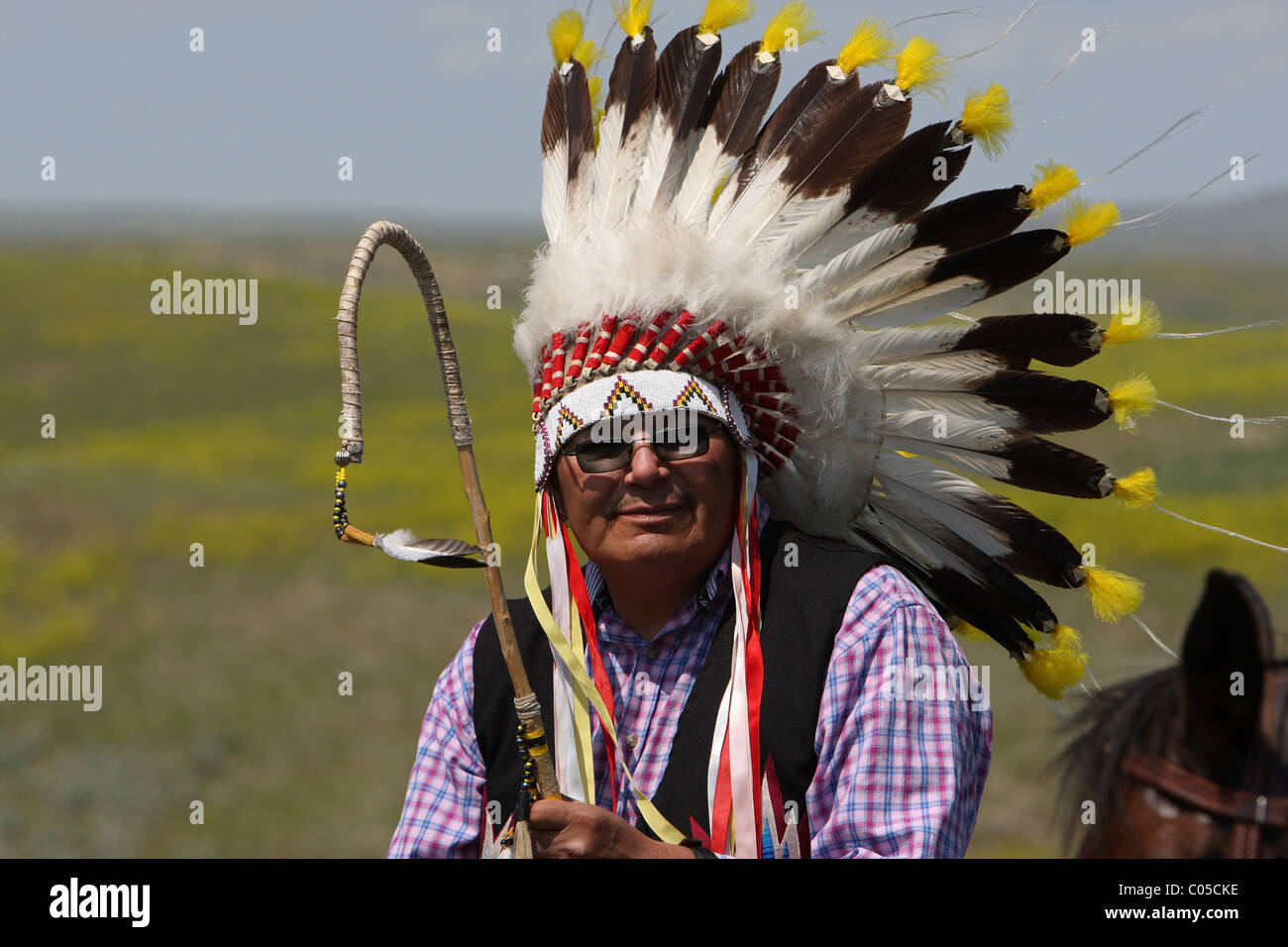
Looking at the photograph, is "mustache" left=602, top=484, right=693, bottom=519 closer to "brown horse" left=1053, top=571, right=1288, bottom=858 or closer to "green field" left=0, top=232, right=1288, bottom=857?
"green field" left=0, top=232, right=1288, bottom=857

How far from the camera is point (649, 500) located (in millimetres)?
2969

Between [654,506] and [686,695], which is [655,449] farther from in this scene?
[686,695]

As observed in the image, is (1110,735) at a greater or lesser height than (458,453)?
lesser

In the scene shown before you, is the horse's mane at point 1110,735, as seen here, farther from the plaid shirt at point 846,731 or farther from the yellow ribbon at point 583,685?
the yellow ribbon at point 583,685

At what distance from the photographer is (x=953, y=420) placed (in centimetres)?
326

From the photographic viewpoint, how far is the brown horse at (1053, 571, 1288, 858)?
2.72 m

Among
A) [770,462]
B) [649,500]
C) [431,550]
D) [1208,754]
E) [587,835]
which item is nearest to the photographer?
[587,835]

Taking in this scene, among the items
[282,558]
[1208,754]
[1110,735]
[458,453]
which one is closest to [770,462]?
[458,453]

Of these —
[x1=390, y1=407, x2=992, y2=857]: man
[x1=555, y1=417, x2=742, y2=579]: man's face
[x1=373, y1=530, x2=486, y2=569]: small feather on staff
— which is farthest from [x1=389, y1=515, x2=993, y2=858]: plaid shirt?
[x1=373, y1=530, x2=486, y2=569]: small feather on staff

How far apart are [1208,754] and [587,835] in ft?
4.50

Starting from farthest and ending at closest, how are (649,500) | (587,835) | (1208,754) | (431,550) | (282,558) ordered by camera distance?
(282,558), (649,500), (1208,754), (431,550), (587,835)

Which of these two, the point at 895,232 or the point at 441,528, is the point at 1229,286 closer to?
the point at 441,528

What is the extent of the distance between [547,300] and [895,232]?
0.87 meters

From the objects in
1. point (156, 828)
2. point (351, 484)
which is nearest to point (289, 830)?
point (156, 828)
